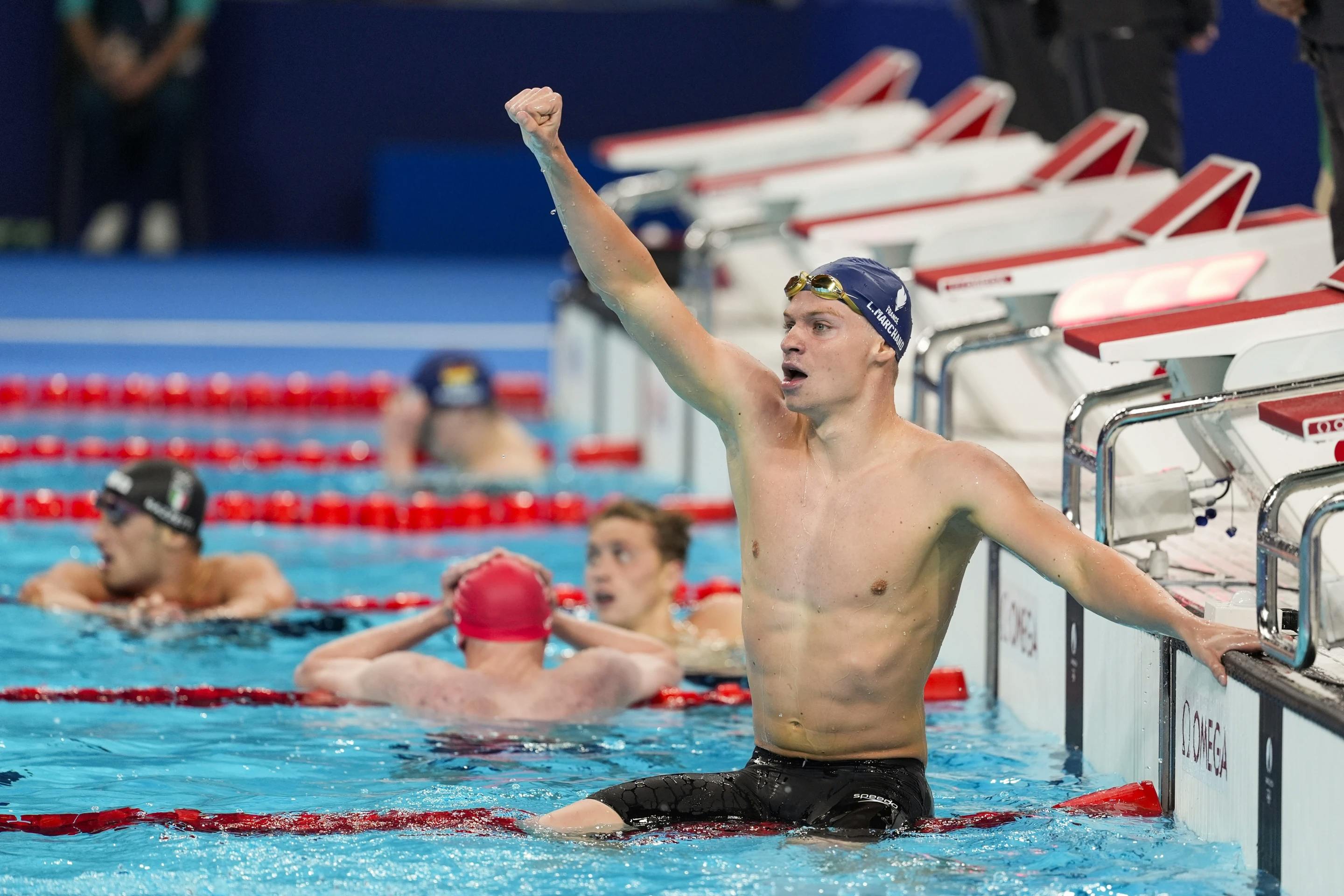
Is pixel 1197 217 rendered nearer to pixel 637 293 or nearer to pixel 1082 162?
pixel 1082 162

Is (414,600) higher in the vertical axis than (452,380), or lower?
lower

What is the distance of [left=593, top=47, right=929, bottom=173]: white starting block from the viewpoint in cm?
1155

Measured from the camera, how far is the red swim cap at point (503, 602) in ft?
17.0

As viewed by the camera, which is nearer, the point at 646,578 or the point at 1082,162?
the point at 646,578

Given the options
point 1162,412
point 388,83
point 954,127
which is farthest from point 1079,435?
point 388,83

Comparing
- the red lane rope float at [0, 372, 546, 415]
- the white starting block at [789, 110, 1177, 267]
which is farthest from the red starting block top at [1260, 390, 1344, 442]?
the red lane rope float at [0, 372, 546, 415]

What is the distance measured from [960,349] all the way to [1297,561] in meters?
2.15

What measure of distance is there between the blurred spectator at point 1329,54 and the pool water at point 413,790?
179 cm

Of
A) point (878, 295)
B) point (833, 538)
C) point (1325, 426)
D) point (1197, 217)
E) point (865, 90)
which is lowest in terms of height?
point (833, 538)

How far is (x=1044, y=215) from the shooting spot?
7.37m

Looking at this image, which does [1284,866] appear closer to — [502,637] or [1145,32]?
[502,637]

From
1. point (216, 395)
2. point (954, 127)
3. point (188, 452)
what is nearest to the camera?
point (188, 452)

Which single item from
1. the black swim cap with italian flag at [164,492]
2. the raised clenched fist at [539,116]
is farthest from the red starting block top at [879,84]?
the raised clenched fist at [539,116]

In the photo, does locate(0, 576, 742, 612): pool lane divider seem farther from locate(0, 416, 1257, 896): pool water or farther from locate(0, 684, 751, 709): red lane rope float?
locate(0, 684, 751, 709): red lane rope float
